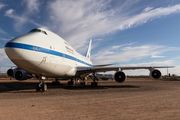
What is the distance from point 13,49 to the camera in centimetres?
700

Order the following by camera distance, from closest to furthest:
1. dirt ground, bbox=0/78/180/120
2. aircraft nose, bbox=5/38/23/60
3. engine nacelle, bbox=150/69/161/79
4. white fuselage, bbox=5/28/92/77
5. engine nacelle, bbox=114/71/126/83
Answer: dirt ground, bbox=0/78/180/120
aircraft nose, bbox=5/38/23/60
white fuselage, bbox=5/28/92/77
engine nacelle, bbox=114/71/126/83
engine nacelle, bbox=150/69/161/79

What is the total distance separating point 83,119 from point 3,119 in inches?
88.6

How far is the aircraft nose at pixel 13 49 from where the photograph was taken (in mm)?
7015

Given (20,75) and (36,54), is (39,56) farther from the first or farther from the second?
(20,75)

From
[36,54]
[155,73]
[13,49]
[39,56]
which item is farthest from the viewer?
[155,73]

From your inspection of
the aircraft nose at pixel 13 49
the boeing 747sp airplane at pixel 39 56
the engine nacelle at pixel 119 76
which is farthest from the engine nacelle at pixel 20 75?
the engine nacelle at pixel 119 76

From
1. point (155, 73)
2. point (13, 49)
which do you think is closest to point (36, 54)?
point (13, 49)

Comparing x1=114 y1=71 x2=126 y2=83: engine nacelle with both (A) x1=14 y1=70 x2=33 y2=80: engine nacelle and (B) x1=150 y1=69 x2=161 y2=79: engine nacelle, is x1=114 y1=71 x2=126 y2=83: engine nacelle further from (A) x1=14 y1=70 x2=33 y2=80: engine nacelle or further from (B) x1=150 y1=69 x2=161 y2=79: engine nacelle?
(A) x1=14 y1=70 x2=33 y2=80: engine nacelle

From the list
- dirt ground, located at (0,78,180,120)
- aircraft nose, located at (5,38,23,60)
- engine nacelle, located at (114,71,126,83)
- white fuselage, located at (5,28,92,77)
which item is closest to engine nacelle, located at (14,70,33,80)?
white fuselage, located at (5,28,92,77)

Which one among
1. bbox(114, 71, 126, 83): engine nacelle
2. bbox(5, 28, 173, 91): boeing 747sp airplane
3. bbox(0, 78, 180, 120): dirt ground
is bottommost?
bbox(0, 78, 180, 120): dirt ground

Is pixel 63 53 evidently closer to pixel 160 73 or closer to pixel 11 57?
pixel 11 57

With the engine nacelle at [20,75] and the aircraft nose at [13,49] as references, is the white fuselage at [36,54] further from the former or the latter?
the engine nacelle at [20,75]

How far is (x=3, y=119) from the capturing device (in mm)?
3428

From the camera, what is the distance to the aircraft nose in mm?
7015
